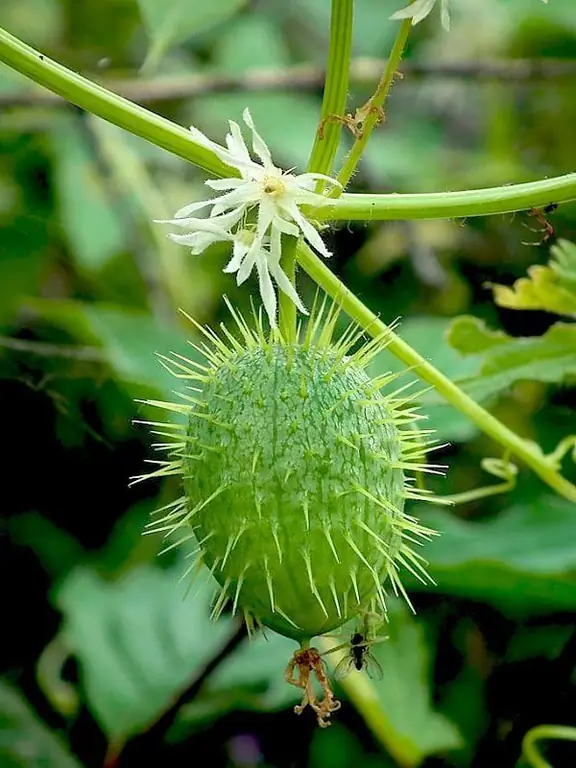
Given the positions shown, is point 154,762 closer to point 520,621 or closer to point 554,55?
point 520,621

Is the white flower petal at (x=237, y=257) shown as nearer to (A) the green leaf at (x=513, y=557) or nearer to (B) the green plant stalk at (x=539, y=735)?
(A) the green leaf at (x=513, y=557)

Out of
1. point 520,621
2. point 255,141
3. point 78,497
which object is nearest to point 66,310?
point 78,497

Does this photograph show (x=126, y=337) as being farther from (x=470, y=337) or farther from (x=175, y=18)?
(x=470, y=337)

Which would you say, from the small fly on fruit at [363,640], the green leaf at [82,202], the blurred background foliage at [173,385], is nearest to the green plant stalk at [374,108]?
the blurred background foliage at [173,385]

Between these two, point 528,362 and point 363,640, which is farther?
point 528,362

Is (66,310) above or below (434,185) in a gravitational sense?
below

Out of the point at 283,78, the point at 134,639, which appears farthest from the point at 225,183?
the point at 283,78
